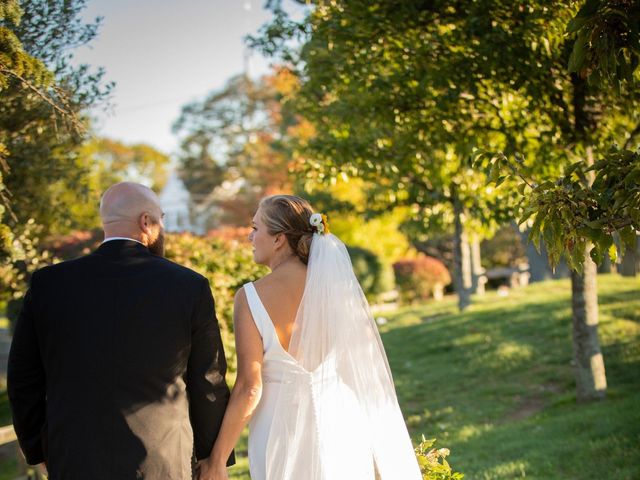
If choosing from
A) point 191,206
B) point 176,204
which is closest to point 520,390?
point 191,206

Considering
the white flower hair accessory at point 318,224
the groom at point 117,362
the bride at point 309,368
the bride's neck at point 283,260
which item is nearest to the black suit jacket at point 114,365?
the groom at point 117,362

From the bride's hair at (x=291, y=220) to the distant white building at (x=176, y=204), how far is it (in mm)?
40200

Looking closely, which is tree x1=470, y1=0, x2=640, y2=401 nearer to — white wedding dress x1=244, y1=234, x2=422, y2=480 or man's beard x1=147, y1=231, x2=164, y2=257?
white wedding dress x1=244, y1=234, x2=422, y2=480

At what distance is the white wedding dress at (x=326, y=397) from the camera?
370 centimetres

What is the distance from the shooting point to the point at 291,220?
3.89 meters

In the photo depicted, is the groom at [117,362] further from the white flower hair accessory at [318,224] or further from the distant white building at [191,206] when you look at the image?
the distant white building at [191,206]

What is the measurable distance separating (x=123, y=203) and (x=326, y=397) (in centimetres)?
149

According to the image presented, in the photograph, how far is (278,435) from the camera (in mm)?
3697

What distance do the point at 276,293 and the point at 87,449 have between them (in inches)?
48.1

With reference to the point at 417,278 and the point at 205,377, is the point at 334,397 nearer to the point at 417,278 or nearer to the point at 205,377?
the point at 205,377

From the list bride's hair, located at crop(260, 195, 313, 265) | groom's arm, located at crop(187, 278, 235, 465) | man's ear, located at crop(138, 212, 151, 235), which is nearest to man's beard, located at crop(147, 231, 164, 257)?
man's ear, located at crop(138, 212, 151, 235)

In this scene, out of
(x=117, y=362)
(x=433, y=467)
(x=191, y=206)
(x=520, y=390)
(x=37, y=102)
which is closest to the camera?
(x=117, y=362)

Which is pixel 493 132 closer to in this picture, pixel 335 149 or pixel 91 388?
pixel 335 149

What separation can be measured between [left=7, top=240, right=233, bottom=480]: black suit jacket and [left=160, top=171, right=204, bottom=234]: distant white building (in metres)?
40.6
